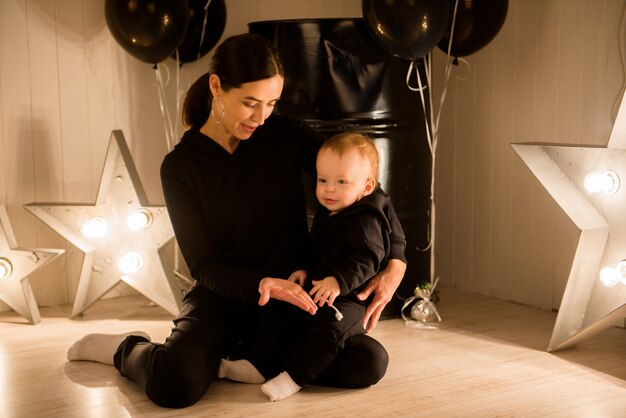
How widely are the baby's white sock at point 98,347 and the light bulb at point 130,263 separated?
535 millimetres

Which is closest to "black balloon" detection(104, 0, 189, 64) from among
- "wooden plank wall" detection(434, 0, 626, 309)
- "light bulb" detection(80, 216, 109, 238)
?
"light bulb" detection(80, 216, 109, 238)

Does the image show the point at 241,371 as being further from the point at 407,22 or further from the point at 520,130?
the point at 520,130

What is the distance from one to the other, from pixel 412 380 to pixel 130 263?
1.23 m

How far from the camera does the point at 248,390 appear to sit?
87.0 inches

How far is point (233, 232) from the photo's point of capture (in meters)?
2.30

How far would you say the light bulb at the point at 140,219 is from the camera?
2980 millimetres

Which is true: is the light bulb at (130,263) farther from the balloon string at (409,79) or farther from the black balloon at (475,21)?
the black balloon at (475,21)

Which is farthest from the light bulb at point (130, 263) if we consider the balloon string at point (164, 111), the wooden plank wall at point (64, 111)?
the balloon string at point (164, 111)

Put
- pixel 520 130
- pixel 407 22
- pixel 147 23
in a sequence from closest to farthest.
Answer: pixel 407 22
pixel 147 23
pixel 520 130

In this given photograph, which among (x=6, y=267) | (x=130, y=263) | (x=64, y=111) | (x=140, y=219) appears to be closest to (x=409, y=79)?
(x=140, y=219)

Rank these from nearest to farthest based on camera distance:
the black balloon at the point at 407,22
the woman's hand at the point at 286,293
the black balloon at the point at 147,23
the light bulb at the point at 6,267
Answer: the woman's hand at the point at 286,293, the black balloon at the point at 407,22, the black balloon at the point at 147,23, the light bulb at the point at 6,267

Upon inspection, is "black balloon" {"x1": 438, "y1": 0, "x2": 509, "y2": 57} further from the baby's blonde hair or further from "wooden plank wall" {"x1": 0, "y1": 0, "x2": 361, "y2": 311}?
"wooden plank wall" {"x1": 0, "y1": 0, "x2": 361, "y2": 311}

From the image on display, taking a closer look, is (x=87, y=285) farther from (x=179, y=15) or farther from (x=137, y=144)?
(x=179, y=15)

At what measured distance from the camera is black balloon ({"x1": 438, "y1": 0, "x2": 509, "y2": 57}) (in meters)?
2.80
